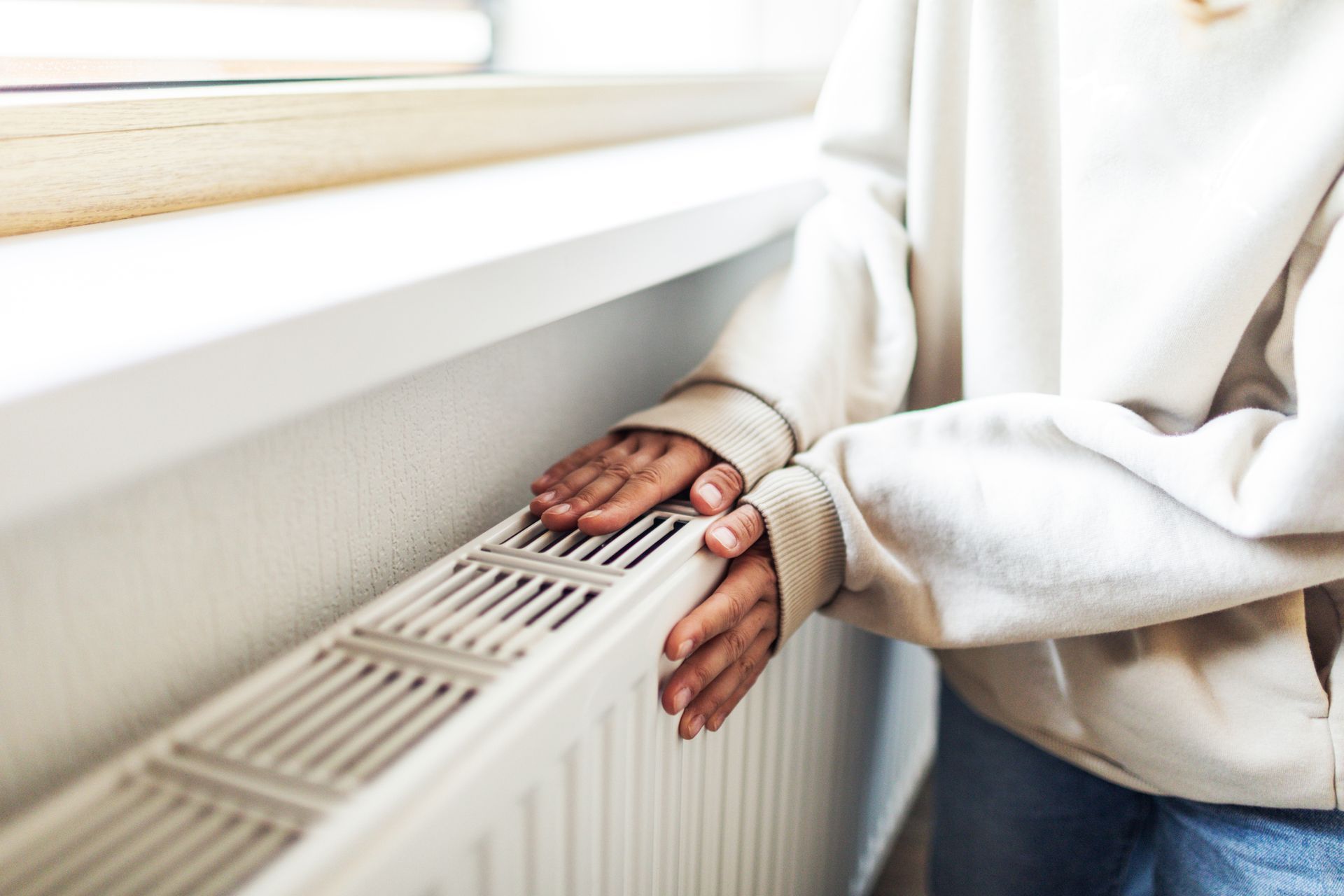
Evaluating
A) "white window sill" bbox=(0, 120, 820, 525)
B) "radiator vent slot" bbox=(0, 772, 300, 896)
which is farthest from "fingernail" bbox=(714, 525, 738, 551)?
"radiator vent slot" bbox=(0, 772, 300, 896)

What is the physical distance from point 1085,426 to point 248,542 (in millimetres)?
436

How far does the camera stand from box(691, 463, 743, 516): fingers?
497 millimetres

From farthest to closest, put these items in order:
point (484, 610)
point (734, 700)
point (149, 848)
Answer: point (734, 700), point (484, 610), point (149, 848)

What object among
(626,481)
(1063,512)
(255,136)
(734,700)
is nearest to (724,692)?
(734,700)

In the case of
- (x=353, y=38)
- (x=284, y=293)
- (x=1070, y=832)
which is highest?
(x=353, y=38)

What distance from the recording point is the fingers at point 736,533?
18.6 inches

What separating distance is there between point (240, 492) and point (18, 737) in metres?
0.11

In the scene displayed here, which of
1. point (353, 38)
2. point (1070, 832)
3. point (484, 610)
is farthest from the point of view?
point (1070, 832)

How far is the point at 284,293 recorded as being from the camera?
373 millimetres

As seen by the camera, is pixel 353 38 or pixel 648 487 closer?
pixel 648 487

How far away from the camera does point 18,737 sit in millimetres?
326

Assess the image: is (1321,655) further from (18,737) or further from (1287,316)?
(18,737)

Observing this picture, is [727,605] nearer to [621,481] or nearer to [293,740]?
[621,481]

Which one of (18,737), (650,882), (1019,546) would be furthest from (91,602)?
(1019,546)
